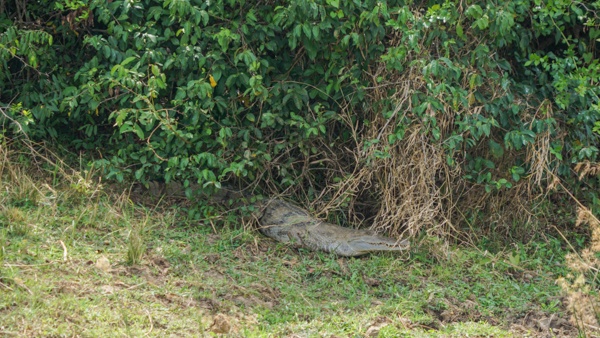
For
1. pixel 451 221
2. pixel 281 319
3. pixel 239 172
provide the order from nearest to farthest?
pixel 281 319 < pixel 239 172 < pixel 451 221

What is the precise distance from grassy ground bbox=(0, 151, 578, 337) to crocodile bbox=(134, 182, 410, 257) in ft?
0.28

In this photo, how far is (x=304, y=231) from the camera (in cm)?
627

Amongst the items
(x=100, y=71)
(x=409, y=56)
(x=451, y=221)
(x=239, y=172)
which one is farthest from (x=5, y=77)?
(x=451, y=221)

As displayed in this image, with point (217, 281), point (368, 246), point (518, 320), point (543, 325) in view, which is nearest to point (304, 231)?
point (368, 246)

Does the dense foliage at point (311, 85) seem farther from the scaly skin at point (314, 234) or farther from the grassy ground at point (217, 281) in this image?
the grassy ground at point (217, 281)

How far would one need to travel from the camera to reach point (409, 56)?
245 inches

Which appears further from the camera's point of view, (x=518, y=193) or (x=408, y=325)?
(x=518, y=193)

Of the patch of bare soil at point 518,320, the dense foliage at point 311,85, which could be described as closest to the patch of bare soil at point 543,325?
the patch of bare soil at point 518,320

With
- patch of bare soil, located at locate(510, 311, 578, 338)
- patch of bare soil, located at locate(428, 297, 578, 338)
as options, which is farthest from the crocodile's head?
patch of bare soil, located at locate(510, 311, 578, 338)

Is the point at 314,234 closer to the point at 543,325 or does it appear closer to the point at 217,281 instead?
the point at 217,281

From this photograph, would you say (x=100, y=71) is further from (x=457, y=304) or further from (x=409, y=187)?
(x=457, y=304)

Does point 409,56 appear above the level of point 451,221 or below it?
above

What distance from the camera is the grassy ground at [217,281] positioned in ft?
15.0

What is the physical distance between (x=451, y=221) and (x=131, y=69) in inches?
112
